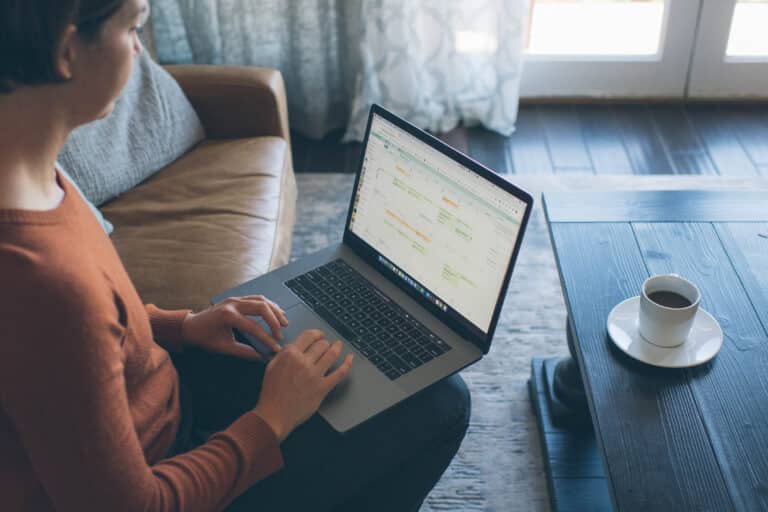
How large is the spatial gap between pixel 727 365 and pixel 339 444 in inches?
24.2

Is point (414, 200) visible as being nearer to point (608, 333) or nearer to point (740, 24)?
point (608, 333)

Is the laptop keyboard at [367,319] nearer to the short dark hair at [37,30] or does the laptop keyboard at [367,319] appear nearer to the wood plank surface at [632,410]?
the wood plank surface at [632,410]

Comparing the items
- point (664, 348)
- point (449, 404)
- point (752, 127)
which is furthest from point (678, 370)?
point (752, 127)

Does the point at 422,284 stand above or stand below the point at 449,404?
above

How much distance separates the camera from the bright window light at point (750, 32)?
3.10m

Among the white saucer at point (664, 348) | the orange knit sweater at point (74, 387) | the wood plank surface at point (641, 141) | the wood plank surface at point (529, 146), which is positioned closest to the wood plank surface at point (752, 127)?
the wood plank surface at point (641, 141)

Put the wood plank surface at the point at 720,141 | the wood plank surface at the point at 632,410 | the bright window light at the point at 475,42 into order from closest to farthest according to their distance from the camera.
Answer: the wood plank surface at the point at 632,410, the wood plank surface at the point at 720,141, the bright window light at the point at 475,42

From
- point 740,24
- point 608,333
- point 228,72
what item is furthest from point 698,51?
point 608,333

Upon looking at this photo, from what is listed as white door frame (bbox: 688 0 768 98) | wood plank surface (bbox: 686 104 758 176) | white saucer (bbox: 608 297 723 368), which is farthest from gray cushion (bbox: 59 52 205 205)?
white door frame (bbox: 688 0 768 98)

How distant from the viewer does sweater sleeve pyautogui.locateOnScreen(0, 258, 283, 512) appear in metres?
0.89

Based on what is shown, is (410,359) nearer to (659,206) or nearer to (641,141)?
(659,206)

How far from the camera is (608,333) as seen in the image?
141cm

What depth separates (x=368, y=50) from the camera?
292cm

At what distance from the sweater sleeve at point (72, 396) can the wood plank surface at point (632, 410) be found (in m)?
0.60
